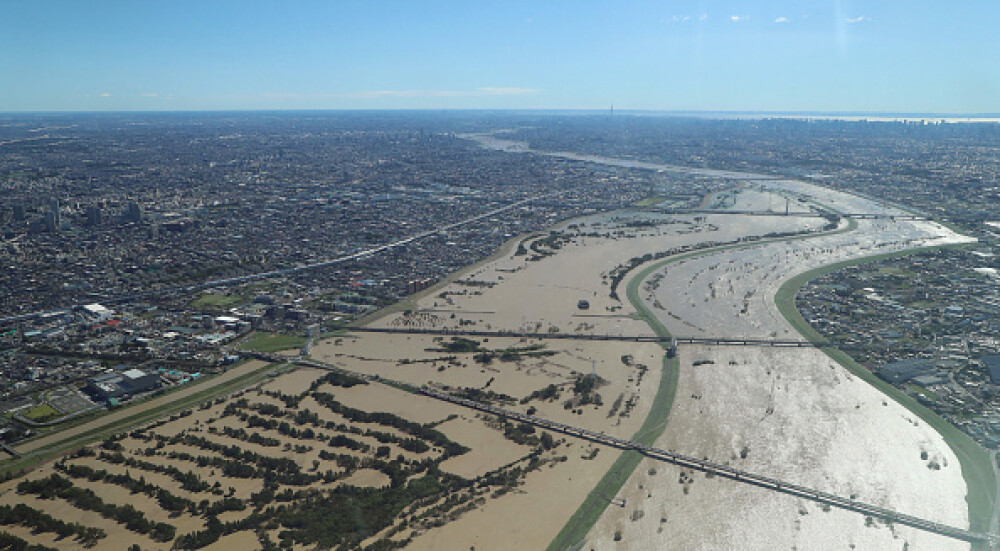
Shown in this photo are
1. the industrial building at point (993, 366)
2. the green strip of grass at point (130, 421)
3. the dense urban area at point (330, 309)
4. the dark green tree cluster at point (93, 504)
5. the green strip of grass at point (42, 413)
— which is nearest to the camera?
the dark green tree cluster at point (93, 504)

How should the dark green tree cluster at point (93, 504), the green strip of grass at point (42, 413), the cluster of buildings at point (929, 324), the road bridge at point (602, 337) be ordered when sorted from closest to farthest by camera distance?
the dark green tree cluster at point (93, 504)
the green strip of grass at point (42, 413)
the cluster of buildings at point (929, 324)
the road bridge at point (602, 337)

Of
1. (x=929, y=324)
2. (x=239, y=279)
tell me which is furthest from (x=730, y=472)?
(x=239, y=279)

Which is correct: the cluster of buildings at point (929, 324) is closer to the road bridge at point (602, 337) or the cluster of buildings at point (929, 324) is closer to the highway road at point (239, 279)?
the road bridge at point (602, 337)

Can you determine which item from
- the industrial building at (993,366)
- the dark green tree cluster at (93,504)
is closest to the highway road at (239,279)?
the dark green tree cluster at (93,504)

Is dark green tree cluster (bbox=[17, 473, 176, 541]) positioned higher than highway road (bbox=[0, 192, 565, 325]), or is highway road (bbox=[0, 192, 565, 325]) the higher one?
highway road (bbox=[0, 192, 565, 325])

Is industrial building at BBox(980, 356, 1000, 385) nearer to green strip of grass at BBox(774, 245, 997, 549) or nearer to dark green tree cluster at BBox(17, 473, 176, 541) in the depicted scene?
green strip of grass at BBox(774, 245, 997, 549)

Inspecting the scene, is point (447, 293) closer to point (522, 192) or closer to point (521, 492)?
point (521, 492)

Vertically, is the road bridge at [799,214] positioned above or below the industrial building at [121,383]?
above

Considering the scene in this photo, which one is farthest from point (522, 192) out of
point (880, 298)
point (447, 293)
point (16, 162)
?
point (16, 162)

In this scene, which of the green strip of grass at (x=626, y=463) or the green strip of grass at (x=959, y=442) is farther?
the green strip of grass at (x=959, y=442)

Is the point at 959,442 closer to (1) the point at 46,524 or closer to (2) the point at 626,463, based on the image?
(2) the point at 626,463

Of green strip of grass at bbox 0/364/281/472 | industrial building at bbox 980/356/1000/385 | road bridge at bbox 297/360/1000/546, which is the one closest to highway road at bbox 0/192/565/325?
green strip of grass at bbox 0/364/281/472
